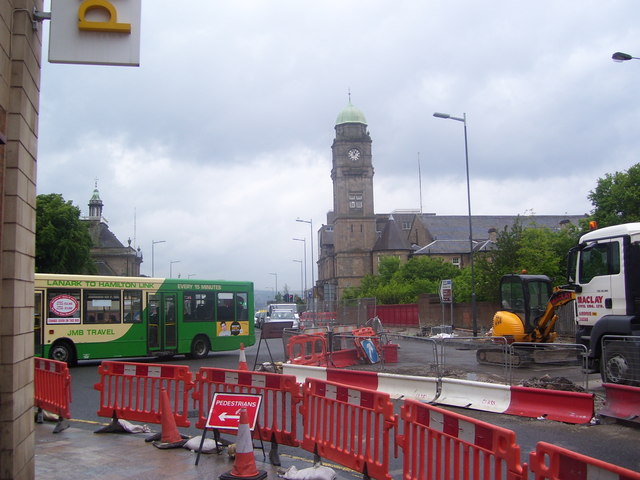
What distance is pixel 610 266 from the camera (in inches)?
525

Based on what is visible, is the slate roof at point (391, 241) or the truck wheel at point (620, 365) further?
the slate roof at point (391, 241)

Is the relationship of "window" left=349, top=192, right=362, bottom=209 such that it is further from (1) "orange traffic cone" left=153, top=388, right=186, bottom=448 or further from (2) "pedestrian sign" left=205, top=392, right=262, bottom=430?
(2) "pedestrian sign" left=205, top=392, right=262, bottom=430

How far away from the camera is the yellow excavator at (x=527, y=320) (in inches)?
682

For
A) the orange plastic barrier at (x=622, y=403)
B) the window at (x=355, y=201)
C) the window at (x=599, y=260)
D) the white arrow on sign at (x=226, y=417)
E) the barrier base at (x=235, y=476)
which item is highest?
the window at (x=355, y=201)

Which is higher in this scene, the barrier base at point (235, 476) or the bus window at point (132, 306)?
the bus window at point (132, 306)

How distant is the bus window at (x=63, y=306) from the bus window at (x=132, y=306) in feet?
5.35

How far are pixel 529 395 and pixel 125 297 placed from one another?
1390cm

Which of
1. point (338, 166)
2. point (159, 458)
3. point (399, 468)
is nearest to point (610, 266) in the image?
point (399, 468)

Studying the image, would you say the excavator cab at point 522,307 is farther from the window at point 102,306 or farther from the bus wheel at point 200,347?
the window at point 102,306

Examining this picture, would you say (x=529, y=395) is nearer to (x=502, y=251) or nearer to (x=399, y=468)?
(x=399, y=468)

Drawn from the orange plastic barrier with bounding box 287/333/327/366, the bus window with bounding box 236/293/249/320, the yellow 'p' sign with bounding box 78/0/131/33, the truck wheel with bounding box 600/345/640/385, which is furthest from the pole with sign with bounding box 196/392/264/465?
the bus window with bounding box 236/293/249/320

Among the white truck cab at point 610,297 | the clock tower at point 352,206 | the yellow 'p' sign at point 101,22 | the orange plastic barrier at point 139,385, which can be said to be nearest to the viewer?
the yellow 'p' sign at point 101,22

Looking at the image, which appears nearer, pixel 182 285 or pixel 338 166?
pixel 182 285

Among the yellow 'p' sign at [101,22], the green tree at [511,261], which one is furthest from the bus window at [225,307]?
the yellow 'p' sign at [101,22]
